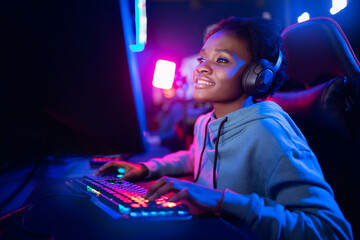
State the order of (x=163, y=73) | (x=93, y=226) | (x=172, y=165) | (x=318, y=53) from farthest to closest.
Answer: (x=163, y=73) → (x=172, y=165) → (x=318, y=53) → (x=93, y=226)

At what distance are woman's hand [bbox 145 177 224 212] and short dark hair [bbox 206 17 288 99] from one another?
0.49m

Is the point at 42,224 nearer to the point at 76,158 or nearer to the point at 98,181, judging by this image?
the point at 98,181

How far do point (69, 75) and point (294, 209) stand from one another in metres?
0.67

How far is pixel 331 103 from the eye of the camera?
0.66 m

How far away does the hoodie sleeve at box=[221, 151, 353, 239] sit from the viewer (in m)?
0.46

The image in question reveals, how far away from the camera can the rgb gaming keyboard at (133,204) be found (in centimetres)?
43

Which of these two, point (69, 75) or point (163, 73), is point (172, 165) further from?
point (163, 73)

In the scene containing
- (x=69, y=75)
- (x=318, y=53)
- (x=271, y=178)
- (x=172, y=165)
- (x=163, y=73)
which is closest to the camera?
(x=271, y=178)

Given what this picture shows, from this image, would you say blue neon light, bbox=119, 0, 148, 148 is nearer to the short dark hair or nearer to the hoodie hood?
the hoodie hood

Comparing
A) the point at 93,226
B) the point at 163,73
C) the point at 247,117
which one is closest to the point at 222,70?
the point at 247,117

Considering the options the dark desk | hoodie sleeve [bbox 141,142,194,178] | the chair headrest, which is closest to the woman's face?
the chair headrest

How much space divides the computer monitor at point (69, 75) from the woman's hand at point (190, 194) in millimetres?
265

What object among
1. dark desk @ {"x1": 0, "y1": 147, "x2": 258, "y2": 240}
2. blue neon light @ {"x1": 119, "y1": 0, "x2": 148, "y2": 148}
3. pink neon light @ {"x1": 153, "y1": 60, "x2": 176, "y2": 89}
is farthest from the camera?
pink neon light @ {"x1": 153, "y1": 60, "x2": 176, "y2": 89}

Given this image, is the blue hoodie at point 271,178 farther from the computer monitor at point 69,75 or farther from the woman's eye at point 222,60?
the computer monitor at point 69,75
